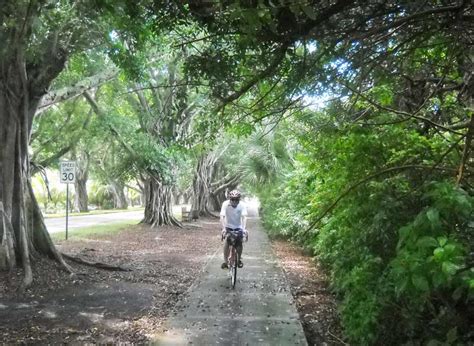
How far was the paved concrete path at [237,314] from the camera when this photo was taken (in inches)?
249

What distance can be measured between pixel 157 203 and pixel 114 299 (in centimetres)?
1752

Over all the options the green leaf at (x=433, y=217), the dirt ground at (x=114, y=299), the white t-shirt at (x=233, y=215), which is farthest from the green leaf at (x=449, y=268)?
the white t-shirt at (x=233, y=215)

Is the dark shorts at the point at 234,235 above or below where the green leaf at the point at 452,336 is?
above

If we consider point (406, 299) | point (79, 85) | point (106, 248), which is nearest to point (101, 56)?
point (79, 85)

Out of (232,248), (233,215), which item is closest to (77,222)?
(233,215)

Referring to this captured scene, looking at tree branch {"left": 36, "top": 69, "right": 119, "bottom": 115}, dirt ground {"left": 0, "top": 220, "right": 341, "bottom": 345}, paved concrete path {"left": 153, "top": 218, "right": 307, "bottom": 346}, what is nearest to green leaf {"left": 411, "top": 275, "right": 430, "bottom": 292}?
paved concrete path {"left": 153, "top": 218, "right": 307, "bottom": 346}

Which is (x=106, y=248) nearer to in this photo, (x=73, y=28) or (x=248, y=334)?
(x=73, y=28)

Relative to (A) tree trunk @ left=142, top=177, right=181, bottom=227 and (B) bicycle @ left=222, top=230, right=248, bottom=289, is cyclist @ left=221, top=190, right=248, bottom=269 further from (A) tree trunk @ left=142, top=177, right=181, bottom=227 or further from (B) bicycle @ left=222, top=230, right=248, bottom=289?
(A) tree trunk @ left=142, top=177, right=181, bottom=227

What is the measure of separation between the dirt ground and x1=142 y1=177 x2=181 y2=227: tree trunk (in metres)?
11.1

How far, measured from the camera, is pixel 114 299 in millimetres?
8359

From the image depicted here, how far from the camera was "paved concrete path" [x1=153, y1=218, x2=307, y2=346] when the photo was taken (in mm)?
6328

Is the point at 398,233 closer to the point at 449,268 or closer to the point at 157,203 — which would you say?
the point at 449,268

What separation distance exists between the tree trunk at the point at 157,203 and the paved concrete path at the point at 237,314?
565 inches

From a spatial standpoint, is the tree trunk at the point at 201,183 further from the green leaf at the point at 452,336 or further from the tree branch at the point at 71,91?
the green leaf at the point at 452,336
